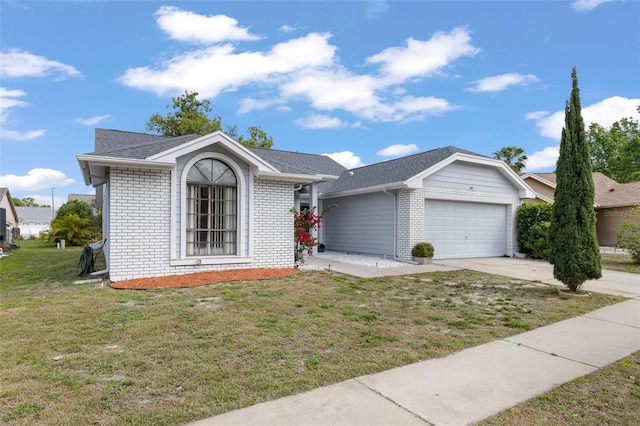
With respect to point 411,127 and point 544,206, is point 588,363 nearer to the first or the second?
point 544,206

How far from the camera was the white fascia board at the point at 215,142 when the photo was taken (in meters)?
8.55

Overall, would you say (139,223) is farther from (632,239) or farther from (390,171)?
(632,239)

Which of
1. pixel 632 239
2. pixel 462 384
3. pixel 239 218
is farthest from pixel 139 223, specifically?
pixel 632 239

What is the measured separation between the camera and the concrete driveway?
8.46 metres

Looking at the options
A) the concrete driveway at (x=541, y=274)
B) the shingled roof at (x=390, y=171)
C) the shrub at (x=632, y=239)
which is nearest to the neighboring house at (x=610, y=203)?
the shrub at (x=632, y=239)

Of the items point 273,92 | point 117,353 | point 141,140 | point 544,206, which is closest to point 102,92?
point 141,140

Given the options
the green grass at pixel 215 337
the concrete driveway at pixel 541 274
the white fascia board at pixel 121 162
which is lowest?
the concrete driveway at pixel 541 274

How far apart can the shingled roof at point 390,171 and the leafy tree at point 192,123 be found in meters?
16.9

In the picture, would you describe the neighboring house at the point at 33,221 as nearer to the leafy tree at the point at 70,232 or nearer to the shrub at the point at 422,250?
the leafy tree at the point at 70,232

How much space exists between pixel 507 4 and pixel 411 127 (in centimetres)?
969

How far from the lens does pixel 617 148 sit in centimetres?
3847

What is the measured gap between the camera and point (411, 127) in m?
20.3

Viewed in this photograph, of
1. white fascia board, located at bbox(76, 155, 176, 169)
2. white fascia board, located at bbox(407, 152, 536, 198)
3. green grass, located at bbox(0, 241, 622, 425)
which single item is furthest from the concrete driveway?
white fascia board, located at bbox(76, 155, 176, 169)

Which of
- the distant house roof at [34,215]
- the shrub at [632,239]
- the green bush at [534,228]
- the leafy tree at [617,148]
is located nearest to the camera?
the shrub at [632,239]
